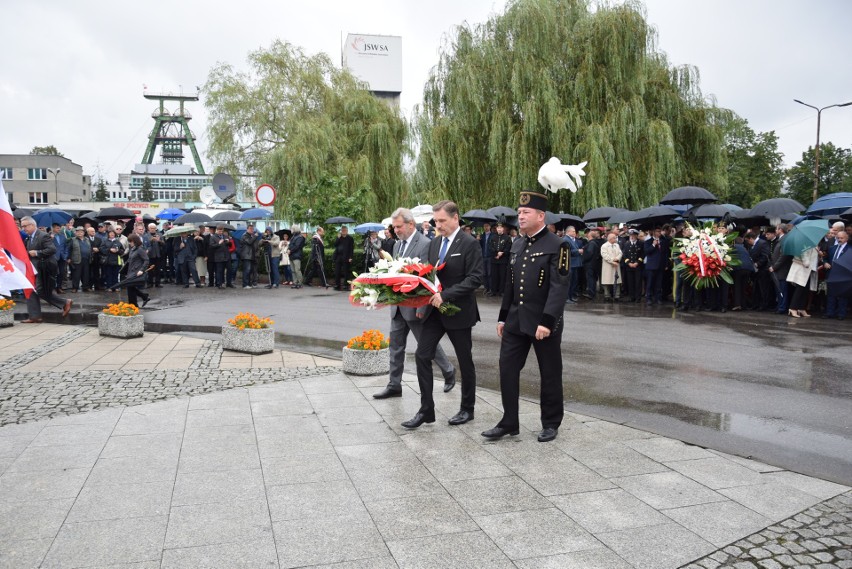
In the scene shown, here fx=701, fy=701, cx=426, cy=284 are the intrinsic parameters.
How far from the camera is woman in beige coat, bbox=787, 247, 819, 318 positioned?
14234mm

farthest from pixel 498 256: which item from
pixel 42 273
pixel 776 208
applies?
pixel 42 273

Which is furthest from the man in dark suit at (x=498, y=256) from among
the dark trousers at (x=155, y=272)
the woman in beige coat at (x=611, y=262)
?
the dark trousers at (x=155, y=272)

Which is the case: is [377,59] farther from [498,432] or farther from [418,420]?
[498,432]

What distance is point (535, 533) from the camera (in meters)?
4.09

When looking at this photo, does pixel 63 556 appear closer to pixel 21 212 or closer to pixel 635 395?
pixel 635 395

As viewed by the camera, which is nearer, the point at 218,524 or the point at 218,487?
the point at 218,524

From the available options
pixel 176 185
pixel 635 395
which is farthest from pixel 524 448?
pixel 176 185

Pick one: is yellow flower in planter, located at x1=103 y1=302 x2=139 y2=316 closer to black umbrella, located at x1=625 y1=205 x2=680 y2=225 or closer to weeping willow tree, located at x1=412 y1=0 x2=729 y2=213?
black umbrella, located at x1=625 y1=205 x2=680 y2=225

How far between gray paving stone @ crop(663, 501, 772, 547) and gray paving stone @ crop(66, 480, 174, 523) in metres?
3.22

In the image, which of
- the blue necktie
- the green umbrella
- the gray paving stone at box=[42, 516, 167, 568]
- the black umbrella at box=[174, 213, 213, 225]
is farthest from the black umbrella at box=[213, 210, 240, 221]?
the gray paving stone at box=[42, 516, 167, 568]

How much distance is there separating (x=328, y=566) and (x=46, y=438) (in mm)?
3599

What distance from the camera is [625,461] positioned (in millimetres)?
5359

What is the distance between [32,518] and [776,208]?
17.3 metres

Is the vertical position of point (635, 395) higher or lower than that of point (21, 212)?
lower
